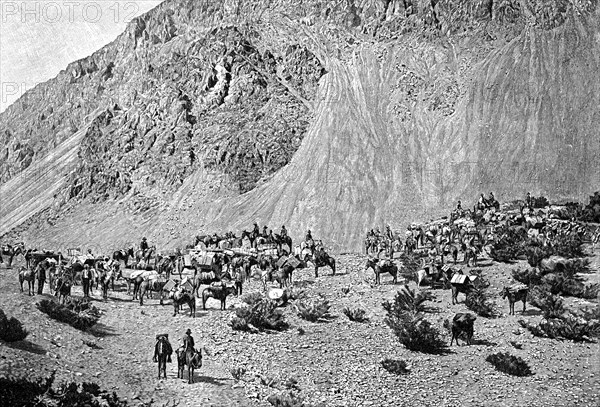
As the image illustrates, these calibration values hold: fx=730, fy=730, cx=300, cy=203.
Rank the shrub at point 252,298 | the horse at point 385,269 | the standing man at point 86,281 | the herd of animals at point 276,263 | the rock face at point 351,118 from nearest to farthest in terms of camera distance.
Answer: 1. the shrub at point 252,298
2. the herd of animals at point 276,263
3. the standing man at point 86,281
4. the horse at point 385,269
5. the rock face at point 351,118

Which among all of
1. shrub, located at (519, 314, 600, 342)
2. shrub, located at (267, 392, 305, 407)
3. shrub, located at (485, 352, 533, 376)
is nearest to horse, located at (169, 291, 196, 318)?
shrub, located at (267, 392, 305, 407)

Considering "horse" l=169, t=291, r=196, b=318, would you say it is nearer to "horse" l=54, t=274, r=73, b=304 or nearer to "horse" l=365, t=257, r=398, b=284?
"horse" l=54, t=274, r=73, b=304

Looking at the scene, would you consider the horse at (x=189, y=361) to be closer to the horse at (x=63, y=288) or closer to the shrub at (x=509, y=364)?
the horse at (x=63, y=288)

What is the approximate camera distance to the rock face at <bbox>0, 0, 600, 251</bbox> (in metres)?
69.9

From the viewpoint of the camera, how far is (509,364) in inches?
1122

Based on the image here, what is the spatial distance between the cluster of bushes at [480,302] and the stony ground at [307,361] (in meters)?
0.53

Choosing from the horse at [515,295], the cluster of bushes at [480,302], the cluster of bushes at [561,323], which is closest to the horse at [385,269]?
the cluster of bushes at [480,302]

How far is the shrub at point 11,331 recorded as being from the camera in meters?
27.5

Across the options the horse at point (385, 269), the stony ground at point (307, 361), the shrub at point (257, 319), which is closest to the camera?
the stony ground at point (307, 361)

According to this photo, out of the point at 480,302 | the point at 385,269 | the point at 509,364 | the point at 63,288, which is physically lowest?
the point at 509,364

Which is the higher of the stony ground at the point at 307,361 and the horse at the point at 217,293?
the horse at the point at 217,293

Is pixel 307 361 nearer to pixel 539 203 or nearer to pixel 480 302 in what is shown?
pixel 480 302

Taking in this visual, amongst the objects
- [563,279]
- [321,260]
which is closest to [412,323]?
[563,279]

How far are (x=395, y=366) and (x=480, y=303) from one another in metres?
7.48
